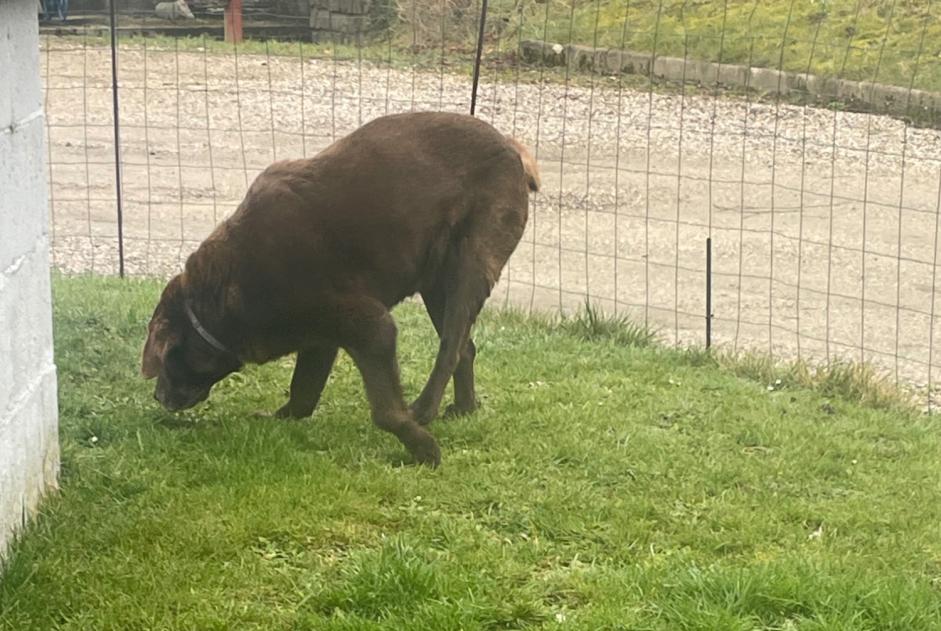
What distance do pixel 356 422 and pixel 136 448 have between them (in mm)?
1033

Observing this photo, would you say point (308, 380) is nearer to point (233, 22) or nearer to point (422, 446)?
point (422, 446)

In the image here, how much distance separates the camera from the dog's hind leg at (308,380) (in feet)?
19.5

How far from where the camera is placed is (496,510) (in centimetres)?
502

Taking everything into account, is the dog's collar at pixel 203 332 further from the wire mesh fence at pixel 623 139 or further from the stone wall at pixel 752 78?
the stone wall at pixel 752 78

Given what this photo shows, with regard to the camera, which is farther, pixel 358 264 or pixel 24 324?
pixel 358 264

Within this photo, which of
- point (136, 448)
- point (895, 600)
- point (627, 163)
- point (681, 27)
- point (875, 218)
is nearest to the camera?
point (895, 600)

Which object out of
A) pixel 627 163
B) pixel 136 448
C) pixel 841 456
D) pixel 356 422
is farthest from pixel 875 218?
pixel 136 448

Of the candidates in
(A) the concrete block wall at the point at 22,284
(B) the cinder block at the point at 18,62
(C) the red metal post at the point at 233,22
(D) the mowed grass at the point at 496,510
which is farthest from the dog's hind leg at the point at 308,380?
(C) the red metal post at the point at 233,22

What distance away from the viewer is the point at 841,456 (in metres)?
5.92

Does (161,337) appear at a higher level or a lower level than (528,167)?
lower

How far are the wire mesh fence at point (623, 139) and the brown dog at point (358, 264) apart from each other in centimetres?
284

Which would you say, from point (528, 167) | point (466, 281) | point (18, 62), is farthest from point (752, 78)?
point (18, 62)

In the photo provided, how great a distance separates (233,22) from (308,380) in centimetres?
1441

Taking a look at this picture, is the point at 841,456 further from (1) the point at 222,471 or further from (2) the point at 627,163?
(2) the point at 627,163
